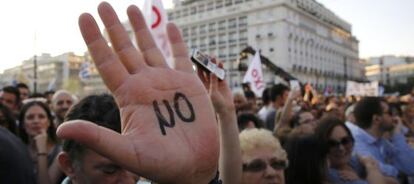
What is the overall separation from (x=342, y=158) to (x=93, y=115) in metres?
1.87

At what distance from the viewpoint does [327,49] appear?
268ft

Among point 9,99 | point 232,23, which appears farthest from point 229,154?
point 232,23

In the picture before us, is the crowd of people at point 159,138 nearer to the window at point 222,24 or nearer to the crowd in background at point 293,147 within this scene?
the crowd in background at point 293,147

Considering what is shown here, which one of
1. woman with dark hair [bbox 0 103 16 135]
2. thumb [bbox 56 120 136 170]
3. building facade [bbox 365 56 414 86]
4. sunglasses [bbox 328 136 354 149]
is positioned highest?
building facade [bbox 365 56 414 86]

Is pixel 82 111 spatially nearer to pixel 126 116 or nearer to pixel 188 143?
pixel 126 116

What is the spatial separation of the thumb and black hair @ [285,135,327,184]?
188 centimetres

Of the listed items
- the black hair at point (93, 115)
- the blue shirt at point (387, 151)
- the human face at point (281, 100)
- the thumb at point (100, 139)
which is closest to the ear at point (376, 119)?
the blue shirt at point (387, 151)

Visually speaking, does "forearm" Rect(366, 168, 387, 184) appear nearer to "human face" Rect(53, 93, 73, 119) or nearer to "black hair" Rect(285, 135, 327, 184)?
"black hair" Rect(285, 135, 327, 184)

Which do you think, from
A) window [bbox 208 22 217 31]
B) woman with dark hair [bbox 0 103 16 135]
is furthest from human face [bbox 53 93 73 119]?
window [bbox 208 22 217 31]

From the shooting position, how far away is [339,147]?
3.04 meters

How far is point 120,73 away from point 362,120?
3.31 m

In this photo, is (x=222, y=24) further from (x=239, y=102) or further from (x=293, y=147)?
(x=293, y=147)

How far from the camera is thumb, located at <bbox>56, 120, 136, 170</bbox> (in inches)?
43.3

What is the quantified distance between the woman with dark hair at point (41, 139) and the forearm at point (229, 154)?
136 cm
